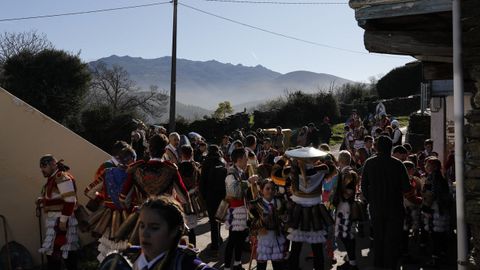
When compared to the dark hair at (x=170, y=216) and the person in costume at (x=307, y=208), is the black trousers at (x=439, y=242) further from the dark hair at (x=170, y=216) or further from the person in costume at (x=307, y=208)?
the dark hair at (x=170, y=216)

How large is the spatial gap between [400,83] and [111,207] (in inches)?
1371

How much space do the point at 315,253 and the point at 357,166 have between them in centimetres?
413

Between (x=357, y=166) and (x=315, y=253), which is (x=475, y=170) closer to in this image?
(x=315, y=253)

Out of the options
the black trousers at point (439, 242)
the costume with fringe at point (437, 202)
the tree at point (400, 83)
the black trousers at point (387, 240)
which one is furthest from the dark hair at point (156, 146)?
the tree at point (400, 83)

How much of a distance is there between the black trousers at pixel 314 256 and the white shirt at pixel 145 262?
3.82m

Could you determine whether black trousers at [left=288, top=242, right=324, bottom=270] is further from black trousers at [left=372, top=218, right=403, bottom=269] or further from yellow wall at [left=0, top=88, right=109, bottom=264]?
yellow wall at [left=0, top=88, right=109, bottom=264]

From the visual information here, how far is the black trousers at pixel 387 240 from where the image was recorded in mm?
6266

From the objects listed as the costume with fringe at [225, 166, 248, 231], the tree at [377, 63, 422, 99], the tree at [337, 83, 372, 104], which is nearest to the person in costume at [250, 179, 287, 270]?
the costume with fringe at [225, 166, 248, 231]

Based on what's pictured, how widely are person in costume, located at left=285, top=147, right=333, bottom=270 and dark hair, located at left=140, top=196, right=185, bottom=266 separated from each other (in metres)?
3.48

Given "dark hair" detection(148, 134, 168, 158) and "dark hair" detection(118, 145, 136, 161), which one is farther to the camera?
"dark hair" detection(118, 145, 136, 161)

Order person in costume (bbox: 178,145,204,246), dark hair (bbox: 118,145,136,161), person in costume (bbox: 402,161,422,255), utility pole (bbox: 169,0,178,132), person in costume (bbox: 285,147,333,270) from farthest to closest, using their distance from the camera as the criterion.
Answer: utility pole (bbox: 169,0,178,132), person in costume (bbox: 178,145,204,246), person in costume (bbox: 402,161,422,255), person in costume (bbox: 285,147,333,270), dark hair (bbox: 118,145,136,161)

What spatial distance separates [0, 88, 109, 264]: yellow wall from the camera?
789 cm

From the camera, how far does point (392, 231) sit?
6.26 m

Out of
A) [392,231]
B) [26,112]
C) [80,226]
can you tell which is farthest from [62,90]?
[392,231]
